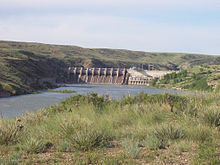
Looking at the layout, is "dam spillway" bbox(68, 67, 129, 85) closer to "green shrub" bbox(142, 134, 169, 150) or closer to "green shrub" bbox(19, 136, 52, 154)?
"green shrub" bbox(142, 134, 169, 150)

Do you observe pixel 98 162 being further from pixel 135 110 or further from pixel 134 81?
pixel 134 81

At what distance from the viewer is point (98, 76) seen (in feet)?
441

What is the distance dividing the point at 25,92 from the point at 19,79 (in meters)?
9.91

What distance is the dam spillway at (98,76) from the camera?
131 metres

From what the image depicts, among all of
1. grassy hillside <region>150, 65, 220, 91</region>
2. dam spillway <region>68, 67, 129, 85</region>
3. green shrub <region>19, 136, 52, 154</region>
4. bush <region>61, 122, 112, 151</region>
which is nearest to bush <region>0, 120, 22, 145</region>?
green shrub <region>19, 136, 52, 154</region>

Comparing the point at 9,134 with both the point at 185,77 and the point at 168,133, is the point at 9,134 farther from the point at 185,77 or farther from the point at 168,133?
the point at 185,77

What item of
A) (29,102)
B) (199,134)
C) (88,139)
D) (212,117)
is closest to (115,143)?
(88,139)

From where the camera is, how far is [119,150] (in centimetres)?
825

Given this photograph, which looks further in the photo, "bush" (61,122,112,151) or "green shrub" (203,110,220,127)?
"green shrub" (203,110,220,127)

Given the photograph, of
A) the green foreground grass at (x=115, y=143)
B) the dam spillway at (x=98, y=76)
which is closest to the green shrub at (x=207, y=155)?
the green foreground grass at (x=115, y=143)

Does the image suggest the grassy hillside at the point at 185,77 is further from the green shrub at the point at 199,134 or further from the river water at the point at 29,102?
the green shrub at the point at 199,134

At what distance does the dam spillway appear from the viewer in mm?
131250

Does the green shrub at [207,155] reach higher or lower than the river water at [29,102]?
higher

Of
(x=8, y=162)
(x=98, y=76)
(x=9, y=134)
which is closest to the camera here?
(x=8, y=162)
